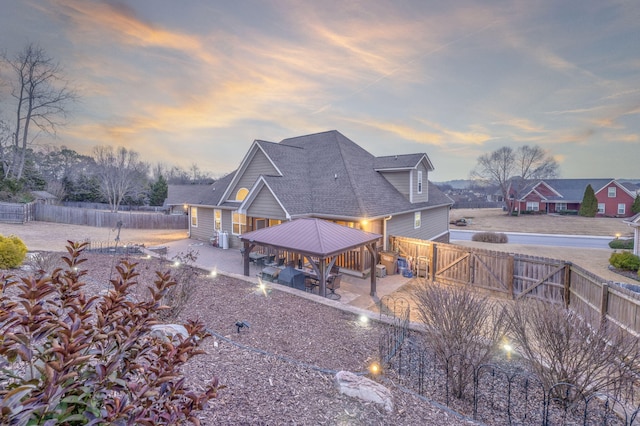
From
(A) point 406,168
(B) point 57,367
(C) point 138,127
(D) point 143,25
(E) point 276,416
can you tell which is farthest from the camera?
(C) point 138,127

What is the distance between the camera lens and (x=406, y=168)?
17.2 metres

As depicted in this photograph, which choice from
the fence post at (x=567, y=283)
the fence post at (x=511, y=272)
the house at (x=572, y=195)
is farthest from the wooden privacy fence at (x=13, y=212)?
the house at (x=572, y=195)

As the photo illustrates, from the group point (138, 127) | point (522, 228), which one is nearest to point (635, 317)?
point (138, 127)

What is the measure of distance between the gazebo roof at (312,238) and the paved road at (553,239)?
20.7 metres

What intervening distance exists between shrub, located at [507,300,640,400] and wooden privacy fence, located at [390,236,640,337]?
→ 2.71 meters

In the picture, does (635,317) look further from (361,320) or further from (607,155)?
(607,155)

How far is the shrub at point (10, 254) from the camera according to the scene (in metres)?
8.68

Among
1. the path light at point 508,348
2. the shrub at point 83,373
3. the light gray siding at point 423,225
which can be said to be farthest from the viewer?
the light gray siding at point 423,225

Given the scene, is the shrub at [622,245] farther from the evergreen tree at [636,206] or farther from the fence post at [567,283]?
the evergreen tree at [636,206]

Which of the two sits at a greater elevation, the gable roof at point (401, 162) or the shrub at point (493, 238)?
the gable roof at point (401, 162)

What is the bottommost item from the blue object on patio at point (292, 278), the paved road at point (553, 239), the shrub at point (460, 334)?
the paved road at point (553, 239)

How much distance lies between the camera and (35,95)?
26828mm

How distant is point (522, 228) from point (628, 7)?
27.2 m

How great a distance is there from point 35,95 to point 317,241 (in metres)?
33.5
